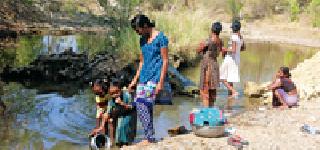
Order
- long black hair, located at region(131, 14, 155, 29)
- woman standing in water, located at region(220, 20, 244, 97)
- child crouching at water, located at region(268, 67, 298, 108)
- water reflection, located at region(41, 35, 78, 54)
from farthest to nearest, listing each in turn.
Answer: water reflection, located at region(41, 35, 78, 54), woman standing in water, located at region(220, 20, 244, 97), child crouching at water, located at region(268, 67, 298, 108), long black hair, located at region(131, 14, 155, 29)

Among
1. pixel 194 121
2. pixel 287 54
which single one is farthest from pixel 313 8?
pixel 194 121

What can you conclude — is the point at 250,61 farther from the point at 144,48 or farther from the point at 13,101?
the point at 144,48

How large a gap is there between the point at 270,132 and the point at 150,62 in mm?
2313

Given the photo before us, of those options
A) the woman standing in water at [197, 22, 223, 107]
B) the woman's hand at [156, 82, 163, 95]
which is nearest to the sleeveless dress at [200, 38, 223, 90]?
the woman standing in water at [197, 22, 223, 107]

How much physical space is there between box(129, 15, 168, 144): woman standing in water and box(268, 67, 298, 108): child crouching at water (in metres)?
4.03

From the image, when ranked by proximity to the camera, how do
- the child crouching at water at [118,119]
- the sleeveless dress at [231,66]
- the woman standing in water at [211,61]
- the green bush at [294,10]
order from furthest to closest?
the green bush at [294,10], the sleeveless dress at [231,66], the woman standing in water at [211,61], the child crouching at water at [118,119]

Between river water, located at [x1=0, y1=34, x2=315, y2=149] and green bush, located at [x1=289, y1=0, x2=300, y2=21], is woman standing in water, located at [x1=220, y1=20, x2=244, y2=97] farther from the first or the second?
green bush, located at [x1=289, y1=0, x2=300, y2=21]

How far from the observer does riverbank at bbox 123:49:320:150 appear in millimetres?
7273

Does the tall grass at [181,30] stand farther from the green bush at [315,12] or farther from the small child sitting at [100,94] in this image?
the green bush at [315,12]

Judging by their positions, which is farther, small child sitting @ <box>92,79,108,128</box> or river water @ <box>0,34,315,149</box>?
river water @ <box>0,34,315,149</box>

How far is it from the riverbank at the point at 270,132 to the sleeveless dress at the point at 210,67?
2.47 feet

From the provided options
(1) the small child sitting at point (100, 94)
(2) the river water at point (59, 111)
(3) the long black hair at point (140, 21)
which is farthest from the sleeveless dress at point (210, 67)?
(3) the long black hair at point (140, 21)

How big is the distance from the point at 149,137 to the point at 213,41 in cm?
237

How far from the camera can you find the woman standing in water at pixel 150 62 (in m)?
6.80
